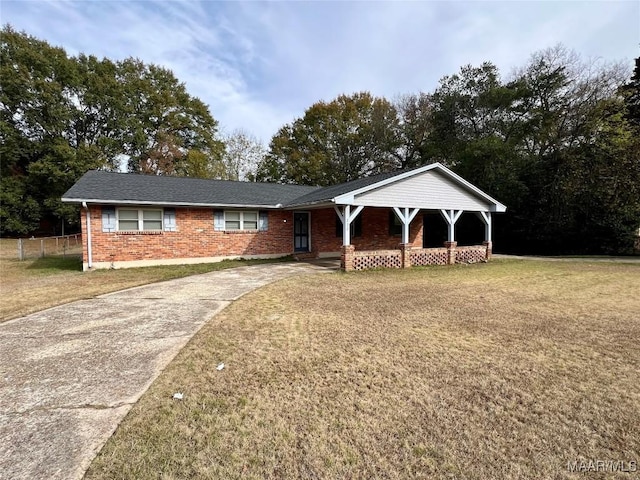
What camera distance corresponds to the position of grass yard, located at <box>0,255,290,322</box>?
21.9 feet

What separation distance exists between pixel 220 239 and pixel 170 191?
2791mm

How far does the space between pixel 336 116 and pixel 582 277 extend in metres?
26.3

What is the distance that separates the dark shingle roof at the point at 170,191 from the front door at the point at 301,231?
3.18ft

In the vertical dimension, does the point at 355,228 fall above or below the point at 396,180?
below

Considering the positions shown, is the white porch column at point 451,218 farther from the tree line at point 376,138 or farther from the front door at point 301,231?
the tree line at point 376,138

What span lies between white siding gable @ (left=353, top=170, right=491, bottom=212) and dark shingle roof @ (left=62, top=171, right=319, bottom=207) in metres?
4.71

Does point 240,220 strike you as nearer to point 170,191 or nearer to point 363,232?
point 170,191

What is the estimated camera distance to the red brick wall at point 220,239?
1172 cm

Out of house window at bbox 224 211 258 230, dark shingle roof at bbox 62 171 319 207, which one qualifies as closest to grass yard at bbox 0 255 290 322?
house window at bbox 224 211 258 230

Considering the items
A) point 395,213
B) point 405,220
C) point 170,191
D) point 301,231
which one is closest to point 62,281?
point 170,191

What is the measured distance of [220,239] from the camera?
1362cm

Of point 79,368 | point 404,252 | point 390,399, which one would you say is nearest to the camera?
point 390,399

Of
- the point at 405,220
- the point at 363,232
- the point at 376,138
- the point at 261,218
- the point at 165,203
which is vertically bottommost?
the point at 363,232

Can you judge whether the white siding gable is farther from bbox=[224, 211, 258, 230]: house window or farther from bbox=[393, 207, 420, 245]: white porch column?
bbox=[224, 211, 258, 230]: house window
